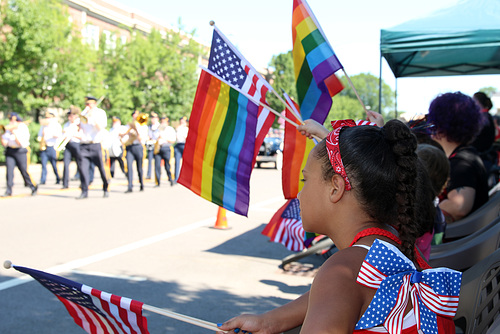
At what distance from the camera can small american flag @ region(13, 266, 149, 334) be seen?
238 centimetres

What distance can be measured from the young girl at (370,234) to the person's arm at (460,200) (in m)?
2.50

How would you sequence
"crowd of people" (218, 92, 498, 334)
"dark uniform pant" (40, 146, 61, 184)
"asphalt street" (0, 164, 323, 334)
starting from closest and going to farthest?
"crowd of people" (218, 92, 498, 334) < "asphalt street" (0, 164, 323, 334) < "dark uniform pant" (40, 146, 61, 184)

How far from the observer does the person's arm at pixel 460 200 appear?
14.5ft

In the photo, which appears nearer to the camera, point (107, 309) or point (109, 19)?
point (107, 309)

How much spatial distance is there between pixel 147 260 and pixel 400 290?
5479 millimetres

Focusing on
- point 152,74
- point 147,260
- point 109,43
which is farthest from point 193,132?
point 109,43

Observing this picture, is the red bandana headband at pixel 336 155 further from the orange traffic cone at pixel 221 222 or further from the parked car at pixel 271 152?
the parked car at pixel 271 152

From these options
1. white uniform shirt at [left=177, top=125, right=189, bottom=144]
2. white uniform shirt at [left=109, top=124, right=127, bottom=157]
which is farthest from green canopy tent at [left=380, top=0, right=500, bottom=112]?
white uniform shirt at [left=177, top=125, right=189, bottom=144]

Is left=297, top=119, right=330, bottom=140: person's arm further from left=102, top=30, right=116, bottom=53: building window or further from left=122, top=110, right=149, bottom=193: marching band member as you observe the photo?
left=102, top=30, right=116, bottom=53: building window

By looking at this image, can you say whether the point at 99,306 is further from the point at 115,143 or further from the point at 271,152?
the point at 271,152

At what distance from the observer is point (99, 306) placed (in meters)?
2.47

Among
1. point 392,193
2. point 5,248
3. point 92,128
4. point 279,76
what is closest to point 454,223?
point 392,193

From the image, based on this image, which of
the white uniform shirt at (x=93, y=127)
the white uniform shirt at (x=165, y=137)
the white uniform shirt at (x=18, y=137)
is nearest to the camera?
the white uniform shirt at (x=93, y=127)

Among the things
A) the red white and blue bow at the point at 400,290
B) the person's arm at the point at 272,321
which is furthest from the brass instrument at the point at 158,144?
the red white and blue bow at the point at 400,290
